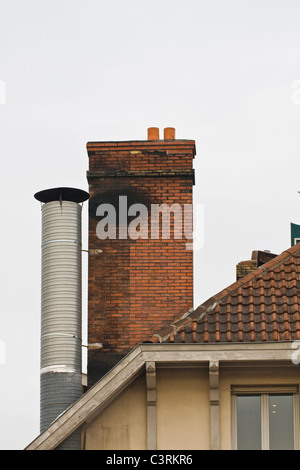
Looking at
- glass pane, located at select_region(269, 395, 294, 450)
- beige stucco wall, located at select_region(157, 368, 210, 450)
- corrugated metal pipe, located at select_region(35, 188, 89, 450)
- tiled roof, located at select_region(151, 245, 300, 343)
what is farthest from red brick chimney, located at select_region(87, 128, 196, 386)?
glass pane, located at select_region(269, 395, 294, 450)

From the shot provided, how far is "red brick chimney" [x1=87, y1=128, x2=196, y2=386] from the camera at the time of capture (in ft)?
69.1

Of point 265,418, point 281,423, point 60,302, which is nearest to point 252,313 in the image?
point 265,418

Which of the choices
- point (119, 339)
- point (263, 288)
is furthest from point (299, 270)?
point (119, 339)

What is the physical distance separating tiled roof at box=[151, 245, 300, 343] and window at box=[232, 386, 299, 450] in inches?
33.9

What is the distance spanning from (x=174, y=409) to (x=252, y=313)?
1.80 m

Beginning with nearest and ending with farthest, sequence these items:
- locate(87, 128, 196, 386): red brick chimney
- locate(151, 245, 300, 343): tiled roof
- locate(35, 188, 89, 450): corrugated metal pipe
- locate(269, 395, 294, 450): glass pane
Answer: locate(269, 395, 294, 450): glass pane < locate(151, 245, 300, 343): tiled roof < locate(35, 188, 89, 450): corrugated metal pipe < locate(87, 128, 196, 386): red brick chimney

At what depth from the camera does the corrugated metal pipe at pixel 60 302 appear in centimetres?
2045

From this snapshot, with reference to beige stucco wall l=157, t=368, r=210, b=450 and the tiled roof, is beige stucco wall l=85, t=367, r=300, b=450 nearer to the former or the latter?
beige stucco wall l=157, t=368, r=210, b=450

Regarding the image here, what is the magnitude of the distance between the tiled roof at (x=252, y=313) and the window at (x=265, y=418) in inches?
→ 33.9

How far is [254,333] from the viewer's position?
1689cm

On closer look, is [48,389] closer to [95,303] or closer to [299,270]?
[95,303]

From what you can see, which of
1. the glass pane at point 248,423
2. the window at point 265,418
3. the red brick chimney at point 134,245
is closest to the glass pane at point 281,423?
the window at point 265,418

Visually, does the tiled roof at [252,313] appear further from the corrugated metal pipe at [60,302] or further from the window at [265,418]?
the corrugated metal pipe at [60,302]

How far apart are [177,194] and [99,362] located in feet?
11.3
